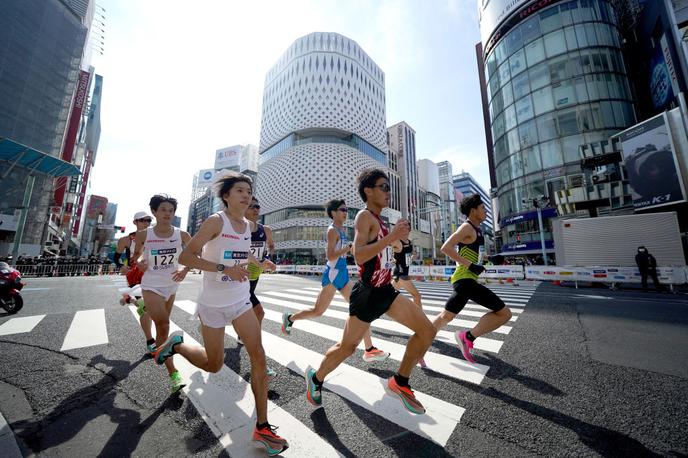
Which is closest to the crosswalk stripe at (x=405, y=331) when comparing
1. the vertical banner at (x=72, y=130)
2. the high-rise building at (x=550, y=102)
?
the high-rise building at (x=550, y=102)

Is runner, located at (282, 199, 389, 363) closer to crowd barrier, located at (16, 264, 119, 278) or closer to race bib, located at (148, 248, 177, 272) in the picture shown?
race bib, located at (148, 248, 177, 272)

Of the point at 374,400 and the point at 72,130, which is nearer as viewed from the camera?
the point at 374,400

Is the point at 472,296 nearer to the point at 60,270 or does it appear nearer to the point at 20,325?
the point at 20,325

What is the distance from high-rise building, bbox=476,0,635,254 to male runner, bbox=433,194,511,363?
80.7ft

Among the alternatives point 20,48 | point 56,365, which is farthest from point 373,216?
point 20,48

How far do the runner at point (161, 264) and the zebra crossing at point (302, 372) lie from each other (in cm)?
77

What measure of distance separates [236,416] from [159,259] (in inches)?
91.8

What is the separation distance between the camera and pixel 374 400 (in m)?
2.47

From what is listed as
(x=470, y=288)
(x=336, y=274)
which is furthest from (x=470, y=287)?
(x=336, y=274)

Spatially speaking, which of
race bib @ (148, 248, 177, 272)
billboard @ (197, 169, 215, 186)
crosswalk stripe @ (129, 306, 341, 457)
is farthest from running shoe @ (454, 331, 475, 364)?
billboard @ (197, 169, 215, 186)

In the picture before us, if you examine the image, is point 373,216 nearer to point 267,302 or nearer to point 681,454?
point 681,454

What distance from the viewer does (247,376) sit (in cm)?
311

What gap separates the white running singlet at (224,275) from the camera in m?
2.27

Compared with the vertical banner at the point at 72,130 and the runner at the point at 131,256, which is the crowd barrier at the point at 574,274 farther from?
the vertical banner at the point at 72,130
